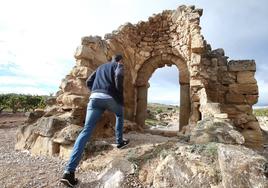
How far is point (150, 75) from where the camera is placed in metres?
8.53

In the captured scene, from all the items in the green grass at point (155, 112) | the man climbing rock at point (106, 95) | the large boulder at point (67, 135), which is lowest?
the green grass at point (155, 112)

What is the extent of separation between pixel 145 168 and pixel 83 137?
0.93 metres

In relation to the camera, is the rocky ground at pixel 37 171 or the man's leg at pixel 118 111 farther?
the man's leg at pixel 118 111

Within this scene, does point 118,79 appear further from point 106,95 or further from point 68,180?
point 68,180

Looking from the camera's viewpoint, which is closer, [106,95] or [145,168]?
[145,168]

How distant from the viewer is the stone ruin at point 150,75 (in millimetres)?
4953

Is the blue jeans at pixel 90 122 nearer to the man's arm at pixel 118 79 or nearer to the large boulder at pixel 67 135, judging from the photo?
the man's arm at pixel 118 79

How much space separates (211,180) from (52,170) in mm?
2364

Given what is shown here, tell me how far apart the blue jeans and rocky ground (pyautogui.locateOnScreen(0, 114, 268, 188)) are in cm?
32

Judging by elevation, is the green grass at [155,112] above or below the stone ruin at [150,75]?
below

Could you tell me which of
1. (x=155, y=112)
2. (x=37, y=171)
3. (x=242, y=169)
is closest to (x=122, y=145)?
(x=37, y=171)

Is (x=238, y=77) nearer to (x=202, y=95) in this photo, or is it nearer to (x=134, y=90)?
(x=202, y=95)

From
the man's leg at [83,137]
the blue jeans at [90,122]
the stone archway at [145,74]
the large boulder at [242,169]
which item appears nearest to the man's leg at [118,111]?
the blue jeans at [90,122]

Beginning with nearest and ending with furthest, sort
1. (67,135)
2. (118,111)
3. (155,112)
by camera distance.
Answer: (118,111) < (67,135) < (155,112)
